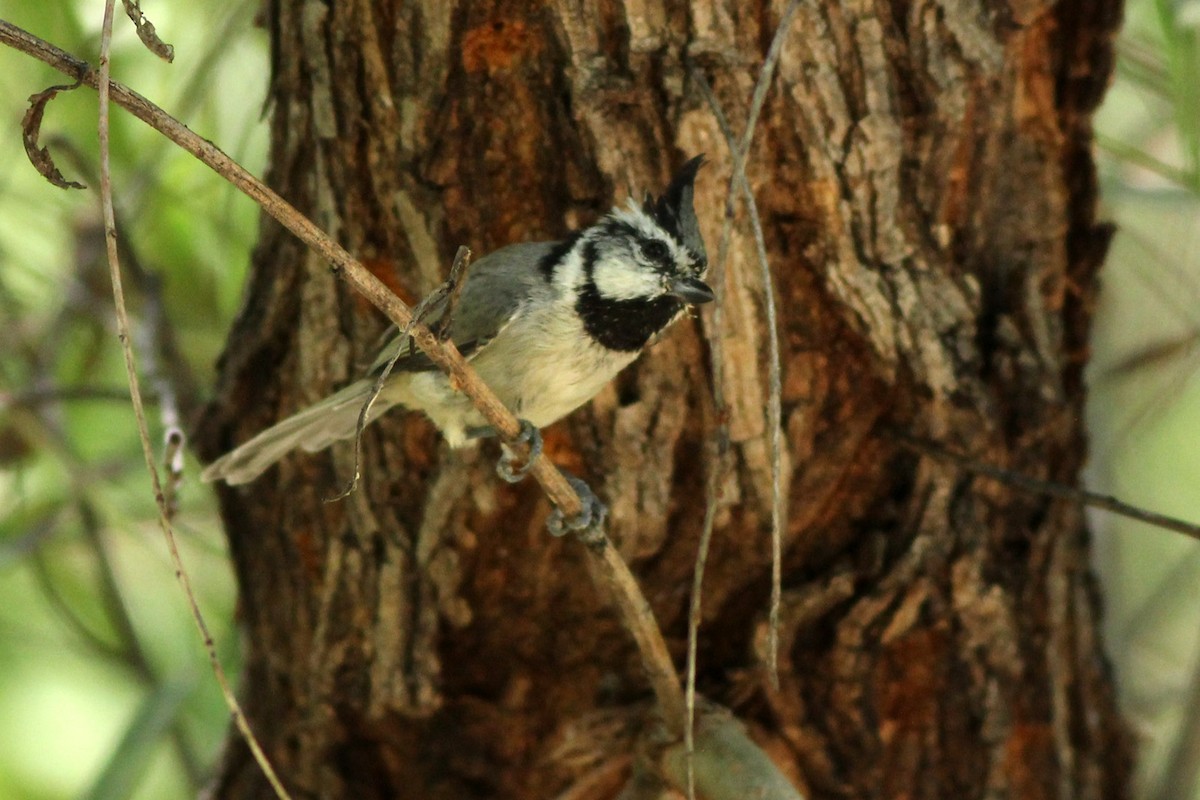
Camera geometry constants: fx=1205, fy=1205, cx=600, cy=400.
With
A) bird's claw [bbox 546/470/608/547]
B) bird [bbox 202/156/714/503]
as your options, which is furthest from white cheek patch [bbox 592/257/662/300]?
bird's claw [bbox 546/470/608/547]

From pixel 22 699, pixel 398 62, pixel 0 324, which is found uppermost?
pixel 398 62

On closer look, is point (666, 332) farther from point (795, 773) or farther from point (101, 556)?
point (101, 556)

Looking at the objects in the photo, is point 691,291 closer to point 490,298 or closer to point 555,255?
point 555,255

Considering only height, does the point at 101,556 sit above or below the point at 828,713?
below

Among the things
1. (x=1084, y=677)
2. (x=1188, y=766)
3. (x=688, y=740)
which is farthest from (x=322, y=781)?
(x=1188, y=766)

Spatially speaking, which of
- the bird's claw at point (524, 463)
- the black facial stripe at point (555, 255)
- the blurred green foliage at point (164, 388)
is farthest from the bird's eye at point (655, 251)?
the blurred green foliage at point (164, 388)

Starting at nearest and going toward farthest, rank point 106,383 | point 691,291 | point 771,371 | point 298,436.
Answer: point 771,371, point 691,291, point 298,436, point 106,383

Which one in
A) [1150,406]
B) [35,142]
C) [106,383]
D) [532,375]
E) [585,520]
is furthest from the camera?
[106,383]

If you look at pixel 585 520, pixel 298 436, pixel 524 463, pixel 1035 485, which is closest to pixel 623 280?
pixel 524 463
